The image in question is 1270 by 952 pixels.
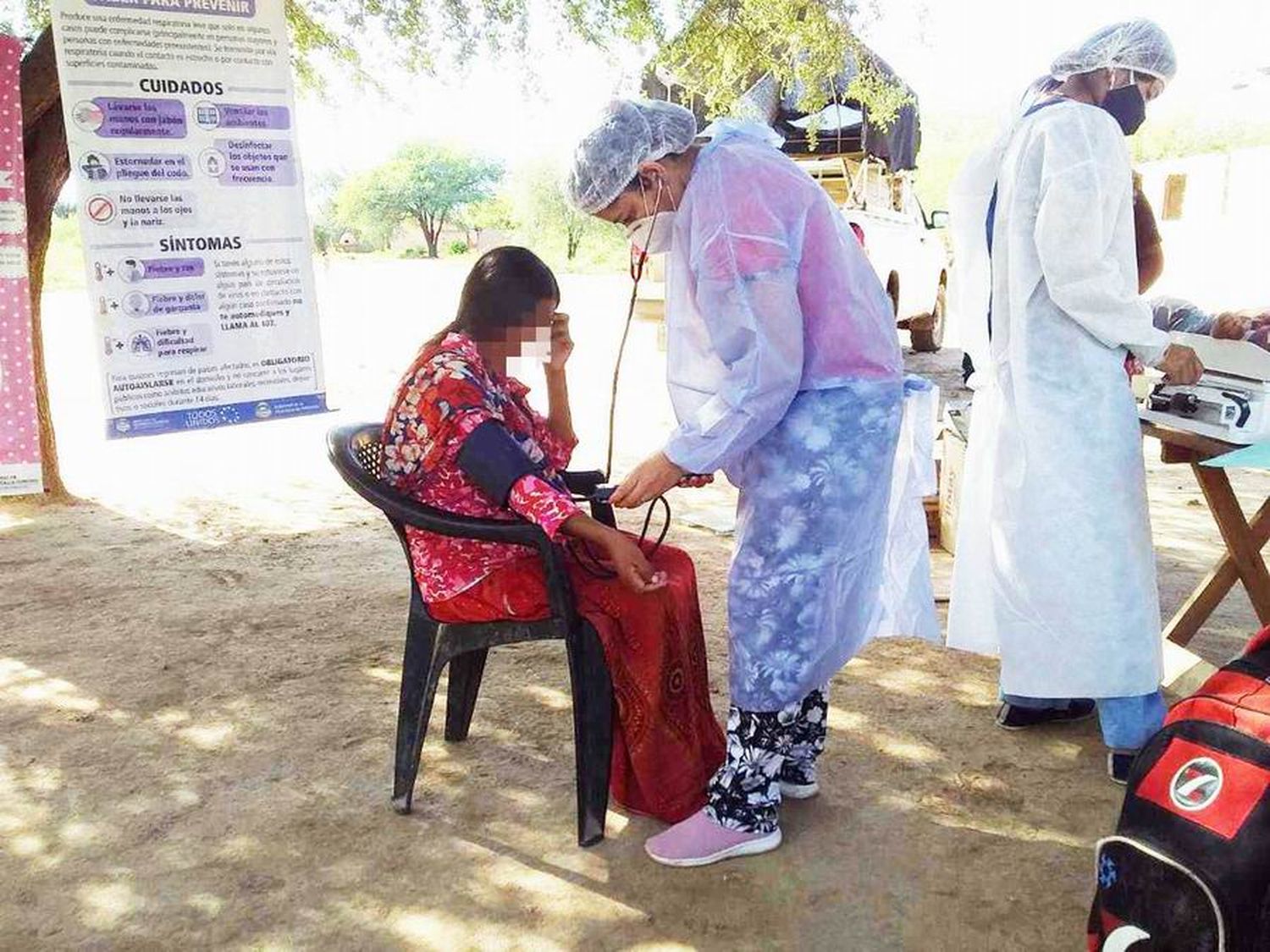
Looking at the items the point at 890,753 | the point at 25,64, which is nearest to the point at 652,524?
the point at 890,753

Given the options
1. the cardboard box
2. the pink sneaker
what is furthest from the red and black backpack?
the cardboard box

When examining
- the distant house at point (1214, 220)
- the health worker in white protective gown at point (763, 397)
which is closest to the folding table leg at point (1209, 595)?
the health worker in white protective gown at point (763, 397)

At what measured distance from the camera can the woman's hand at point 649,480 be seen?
6.66ft

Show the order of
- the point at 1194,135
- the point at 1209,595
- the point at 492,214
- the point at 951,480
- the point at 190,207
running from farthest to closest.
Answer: the point at 492,214
the point at 1194,135
the point at 951,480
the point at 190,207
the point at 1209,595

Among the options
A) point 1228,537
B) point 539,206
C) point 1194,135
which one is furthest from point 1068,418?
point 539,206

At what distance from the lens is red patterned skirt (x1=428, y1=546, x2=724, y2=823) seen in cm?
228

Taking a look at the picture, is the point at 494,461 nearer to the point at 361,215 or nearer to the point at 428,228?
the point at 428,228

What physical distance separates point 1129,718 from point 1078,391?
835 millimetres

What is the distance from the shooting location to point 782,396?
6.51 ft

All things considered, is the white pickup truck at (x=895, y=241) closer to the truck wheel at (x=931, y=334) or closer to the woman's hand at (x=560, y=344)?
the truck wheel at (x=931, y=334)

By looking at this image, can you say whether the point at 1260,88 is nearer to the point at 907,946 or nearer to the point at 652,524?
the point at 652,524

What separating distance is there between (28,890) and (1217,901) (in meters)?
2.25

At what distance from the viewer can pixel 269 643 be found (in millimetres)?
3598

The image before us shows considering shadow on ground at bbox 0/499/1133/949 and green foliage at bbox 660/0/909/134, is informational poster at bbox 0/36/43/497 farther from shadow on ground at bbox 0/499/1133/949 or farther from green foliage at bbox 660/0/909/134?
green foliage at bbox 660/0/909/134
